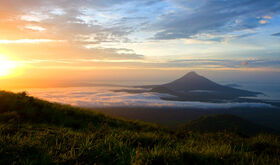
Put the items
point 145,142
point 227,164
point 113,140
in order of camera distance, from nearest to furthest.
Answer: point 227,164, point 113,140, point 145,142

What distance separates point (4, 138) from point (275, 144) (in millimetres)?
8196

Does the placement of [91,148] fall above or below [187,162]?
above

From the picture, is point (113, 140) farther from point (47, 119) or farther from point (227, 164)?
point (47, 119)

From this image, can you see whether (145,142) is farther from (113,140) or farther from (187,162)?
(187,162)

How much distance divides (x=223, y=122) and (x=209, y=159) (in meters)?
135

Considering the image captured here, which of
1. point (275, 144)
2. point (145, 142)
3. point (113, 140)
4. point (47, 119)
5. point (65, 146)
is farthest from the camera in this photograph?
point (47, 119)

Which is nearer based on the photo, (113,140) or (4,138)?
(4,138)

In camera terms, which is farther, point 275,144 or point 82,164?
point 275,144

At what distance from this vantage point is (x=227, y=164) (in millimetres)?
4348

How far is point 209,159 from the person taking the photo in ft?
15.1

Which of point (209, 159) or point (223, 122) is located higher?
point (209, 159)

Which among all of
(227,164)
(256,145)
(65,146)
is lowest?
(256,145)

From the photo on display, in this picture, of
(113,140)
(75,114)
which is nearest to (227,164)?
(113,140)

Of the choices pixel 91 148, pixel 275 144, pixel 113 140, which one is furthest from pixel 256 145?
pixel 91 148
